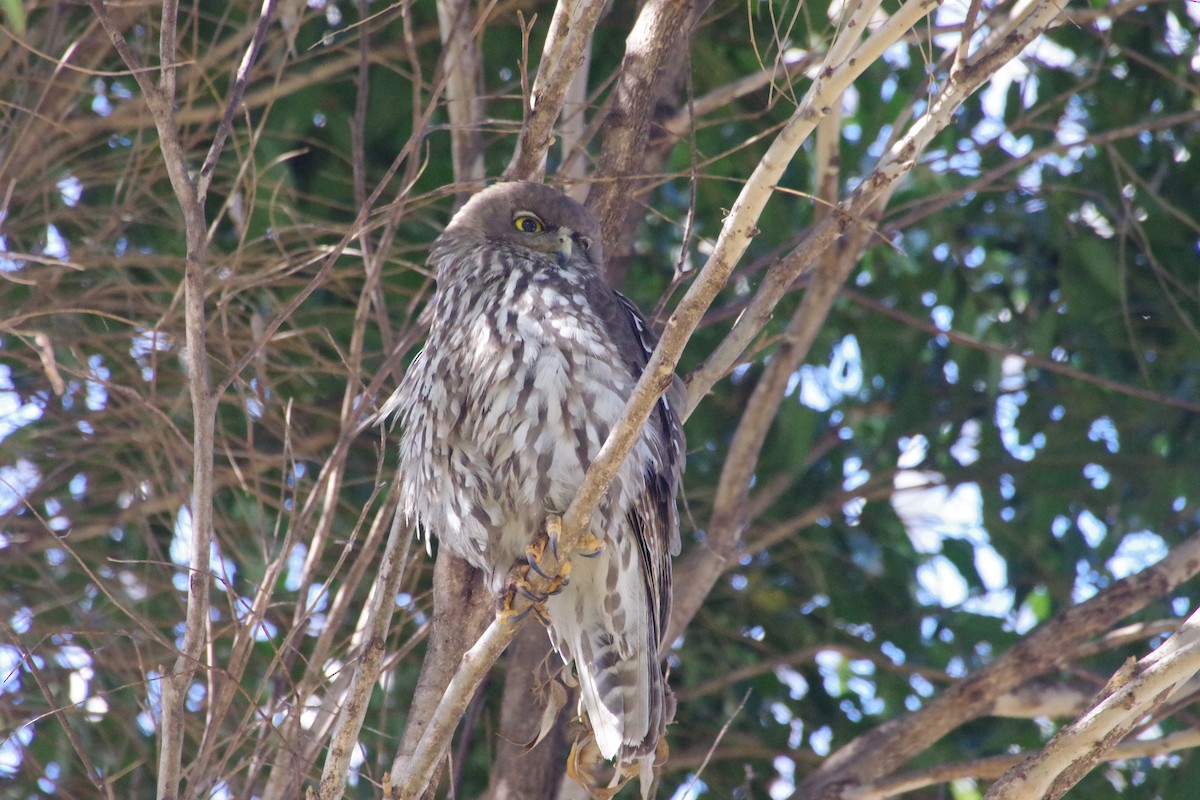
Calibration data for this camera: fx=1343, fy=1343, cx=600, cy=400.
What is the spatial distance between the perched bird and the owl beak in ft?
0.37

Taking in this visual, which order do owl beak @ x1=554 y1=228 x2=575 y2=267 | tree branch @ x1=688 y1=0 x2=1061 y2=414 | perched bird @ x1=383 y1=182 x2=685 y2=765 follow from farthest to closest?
owl beak @ x1=554 y1=228 x2=575 y2=267, perched bird @ x1=383 y1=182 x2=685 y2=765, tree branch @ x1=688 y1=0 x2=1061 y2=414

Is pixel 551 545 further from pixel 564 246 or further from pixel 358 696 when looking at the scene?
pixel 564 246

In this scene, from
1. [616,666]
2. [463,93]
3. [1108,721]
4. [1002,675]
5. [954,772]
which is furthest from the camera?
[463,93]

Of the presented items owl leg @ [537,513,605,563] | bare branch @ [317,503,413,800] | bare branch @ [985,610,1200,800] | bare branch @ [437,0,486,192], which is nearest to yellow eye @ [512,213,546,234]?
bare branch @ [437,0,486,192]

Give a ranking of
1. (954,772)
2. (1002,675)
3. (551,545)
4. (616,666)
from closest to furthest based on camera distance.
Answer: (551,545) → (616,666) → (954,772) → (1002,675)

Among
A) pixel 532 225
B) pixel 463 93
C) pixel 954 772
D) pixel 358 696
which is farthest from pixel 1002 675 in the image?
pixel 463 93

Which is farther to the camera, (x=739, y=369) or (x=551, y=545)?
(x=739, y=369)

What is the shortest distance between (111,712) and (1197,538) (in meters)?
3.16

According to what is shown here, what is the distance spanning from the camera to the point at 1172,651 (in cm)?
260

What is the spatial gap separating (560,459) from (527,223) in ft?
2.89

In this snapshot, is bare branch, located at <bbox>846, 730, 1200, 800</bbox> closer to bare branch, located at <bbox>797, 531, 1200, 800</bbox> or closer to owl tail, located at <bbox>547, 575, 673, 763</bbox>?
bare branch, located at <bbox>797, 531, 1200, 800</bbox>

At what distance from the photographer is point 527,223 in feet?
12.5

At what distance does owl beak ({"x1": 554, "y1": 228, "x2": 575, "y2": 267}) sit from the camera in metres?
3.67

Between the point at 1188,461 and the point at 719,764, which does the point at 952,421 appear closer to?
the point at 1188,461
